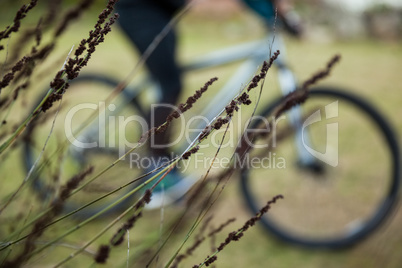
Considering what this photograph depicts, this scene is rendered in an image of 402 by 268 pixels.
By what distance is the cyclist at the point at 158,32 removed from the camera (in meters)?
2.11

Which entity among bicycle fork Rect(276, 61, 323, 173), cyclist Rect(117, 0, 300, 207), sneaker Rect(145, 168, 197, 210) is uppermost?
cyclist Rect(117, 0, 300, 207)

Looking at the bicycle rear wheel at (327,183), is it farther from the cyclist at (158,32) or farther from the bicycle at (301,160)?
the cyclist at (158,32)

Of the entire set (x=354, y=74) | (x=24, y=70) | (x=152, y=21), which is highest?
(x=354, y=74)

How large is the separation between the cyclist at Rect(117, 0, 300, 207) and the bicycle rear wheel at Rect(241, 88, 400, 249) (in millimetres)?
410

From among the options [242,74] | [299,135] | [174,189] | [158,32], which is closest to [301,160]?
[299,135]

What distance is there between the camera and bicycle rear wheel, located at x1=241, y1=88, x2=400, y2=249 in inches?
92.7

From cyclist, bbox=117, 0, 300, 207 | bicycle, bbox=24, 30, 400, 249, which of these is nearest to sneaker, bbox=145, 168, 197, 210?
cyclist, bbox=117, 0, 300, 207

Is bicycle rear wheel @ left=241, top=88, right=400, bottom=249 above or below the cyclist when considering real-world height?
below

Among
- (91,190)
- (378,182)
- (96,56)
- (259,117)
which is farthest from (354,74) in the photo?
(91,190)

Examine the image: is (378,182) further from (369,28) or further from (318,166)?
(369,28)

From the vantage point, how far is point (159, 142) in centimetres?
197

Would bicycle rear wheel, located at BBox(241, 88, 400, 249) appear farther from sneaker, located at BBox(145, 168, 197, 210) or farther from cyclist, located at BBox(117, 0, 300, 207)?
cyclist, located at BBox(117, 0, 300, 207)

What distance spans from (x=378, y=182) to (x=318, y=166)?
2.65 feet

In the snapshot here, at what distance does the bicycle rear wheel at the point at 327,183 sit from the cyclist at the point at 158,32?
1.34 feet
